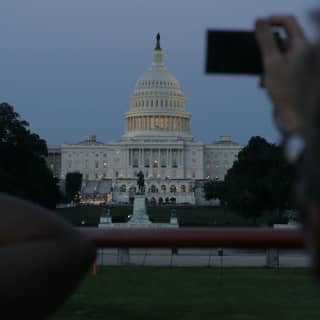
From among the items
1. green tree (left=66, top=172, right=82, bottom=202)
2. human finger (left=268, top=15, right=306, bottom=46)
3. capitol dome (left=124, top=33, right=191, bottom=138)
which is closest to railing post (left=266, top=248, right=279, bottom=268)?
human finger (left=268, top=15, right=306, bottom=46)

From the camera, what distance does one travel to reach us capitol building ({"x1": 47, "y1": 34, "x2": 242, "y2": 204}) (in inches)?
5615

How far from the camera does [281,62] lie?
5.56ft

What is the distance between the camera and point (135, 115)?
143750 millimetres

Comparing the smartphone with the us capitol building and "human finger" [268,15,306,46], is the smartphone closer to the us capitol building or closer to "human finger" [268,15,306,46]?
"human finger" [268,15,306,46]

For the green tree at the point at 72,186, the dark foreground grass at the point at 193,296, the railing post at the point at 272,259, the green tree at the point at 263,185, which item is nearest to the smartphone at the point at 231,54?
the dark foreground grass at the point at 193,296

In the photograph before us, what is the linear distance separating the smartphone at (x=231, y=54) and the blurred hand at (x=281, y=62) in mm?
126

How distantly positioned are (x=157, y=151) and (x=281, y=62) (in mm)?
142063

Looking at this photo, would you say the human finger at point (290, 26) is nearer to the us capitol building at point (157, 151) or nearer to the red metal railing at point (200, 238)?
the red metal railing at point (200, 238)

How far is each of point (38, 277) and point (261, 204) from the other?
142 feet

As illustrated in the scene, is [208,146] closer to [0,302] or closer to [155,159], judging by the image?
[155,159]

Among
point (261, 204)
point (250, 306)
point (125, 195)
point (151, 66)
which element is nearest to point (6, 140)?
point (261, 204)

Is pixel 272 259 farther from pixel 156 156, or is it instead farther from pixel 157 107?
pixel 156 156

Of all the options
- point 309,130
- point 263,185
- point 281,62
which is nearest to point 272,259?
point 281,62

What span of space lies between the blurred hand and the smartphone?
0.13 metres
